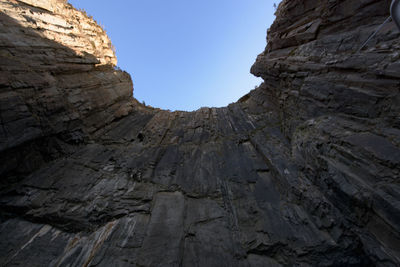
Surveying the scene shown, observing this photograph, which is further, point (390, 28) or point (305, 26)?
point (305, 26)

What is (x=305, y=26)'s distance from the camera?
43.0ft

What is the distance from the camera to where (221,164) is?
12.4 meters

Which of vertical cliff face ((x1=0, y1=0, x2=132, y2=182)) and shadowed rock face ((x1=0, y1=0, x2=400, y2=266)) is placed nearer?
shadowed rock face ((x1=0, y1=0, x2=400, y2=266))

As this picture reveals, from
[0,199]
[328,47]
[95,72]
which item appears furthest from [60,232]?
[328,47]

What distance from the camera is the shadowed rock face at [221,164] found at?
702 cm

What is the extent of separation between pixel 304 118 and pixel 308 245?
24.1 ft

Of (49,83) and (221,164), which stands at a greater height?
(49,83)

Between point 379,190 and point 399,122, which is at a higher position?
point 399,122

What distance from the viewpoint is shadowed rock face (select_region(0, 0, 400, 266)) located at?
702 cm

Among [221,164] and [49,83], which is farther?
[221,164]

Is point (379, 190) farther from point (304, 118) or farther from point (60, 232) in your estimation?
point (60, 232)

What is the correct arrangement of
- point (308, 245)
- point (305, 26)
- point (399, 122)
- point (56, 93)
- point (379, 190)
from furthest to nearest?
point (305, 26) < point (56, 93) < point (308, 245) < point (399, 122) < point (379, 190)

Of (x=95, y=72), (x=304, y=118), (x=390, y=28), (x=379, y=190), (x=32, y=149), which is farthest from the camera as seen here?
(x=95, y=72)

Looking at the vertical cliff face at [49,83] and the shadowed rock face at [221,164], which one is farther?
the vertical cliff face at [49,83]
